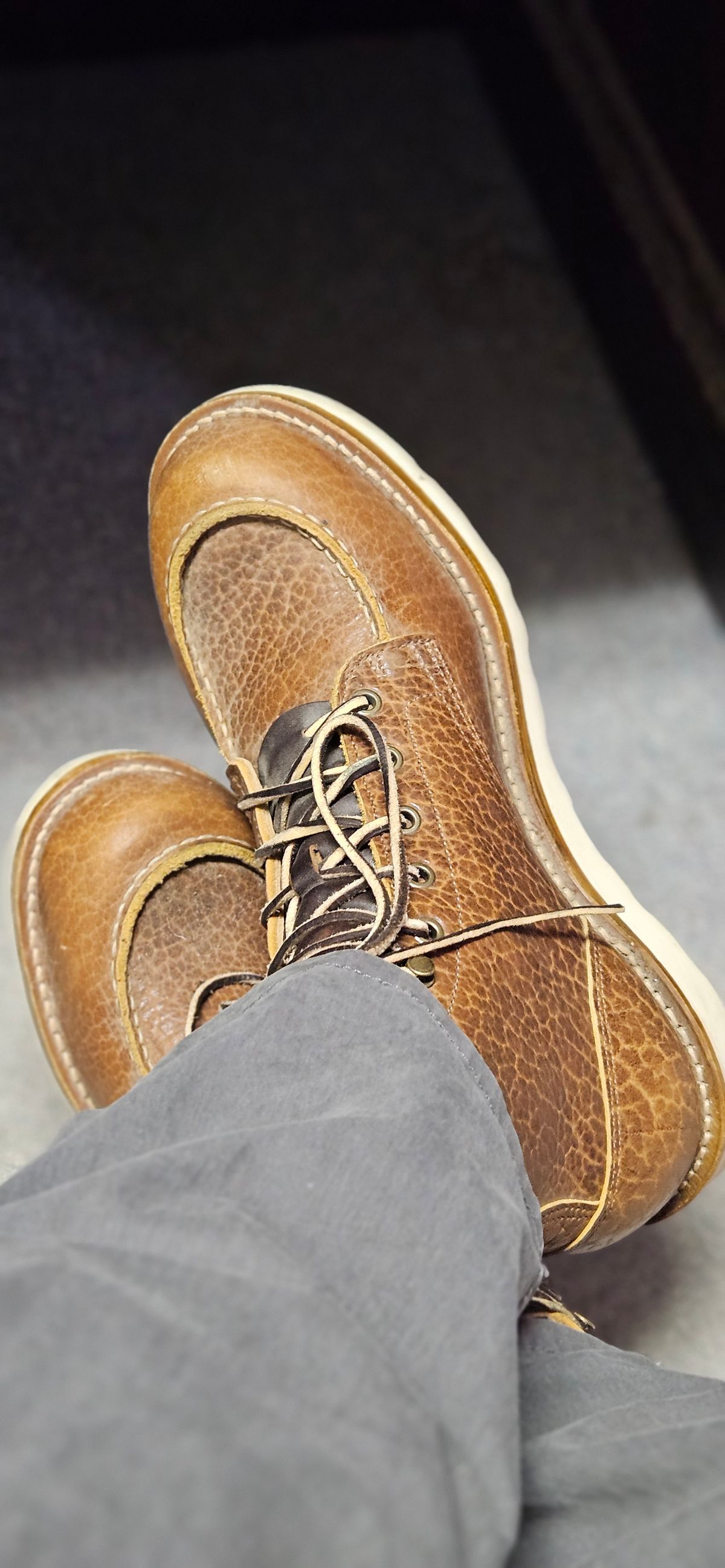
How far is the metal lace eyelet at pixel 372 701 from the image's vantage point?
0.66 meters

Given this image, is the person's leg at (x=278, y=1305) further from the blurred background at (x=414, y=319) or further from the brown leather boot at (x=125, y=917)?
the blurred background at (x=414, y=319)

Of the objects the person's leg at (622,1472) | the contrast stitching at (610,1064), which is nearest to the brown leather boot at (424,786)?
the contrast stitching at (610,1064)

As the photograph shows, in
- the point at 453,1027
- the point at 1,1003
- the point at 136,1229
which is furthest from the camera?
the point at 1,1003

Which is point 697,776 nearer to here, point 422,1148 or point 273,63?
point 422,1148

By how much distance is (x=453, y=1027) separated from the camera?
1.69 feet

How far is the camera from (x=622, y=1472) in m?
0.38

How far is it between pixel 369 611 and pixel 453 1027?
0.95ft

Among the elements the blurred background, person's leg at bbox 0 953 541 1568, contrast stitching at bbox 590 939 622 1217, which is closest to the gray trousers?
person's leg at bbox 0 953 541 1568

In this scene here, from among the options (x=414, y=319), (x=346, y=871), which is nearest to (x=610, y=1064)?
(x=346, y=871)

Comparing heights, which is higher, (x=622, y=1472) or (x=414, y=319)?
(x=414, y=319)

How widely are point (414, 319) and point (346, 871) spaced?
1.83ft

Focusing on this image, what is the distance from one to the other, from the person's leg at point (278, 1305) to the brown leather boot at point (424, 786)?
0.32 feet

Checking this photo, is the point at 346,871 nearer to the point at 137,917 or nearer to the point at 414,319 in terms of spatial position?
the point at 137,917

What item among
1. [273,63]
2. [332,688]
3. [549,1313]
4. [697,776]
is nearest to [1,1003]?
[332,688]
